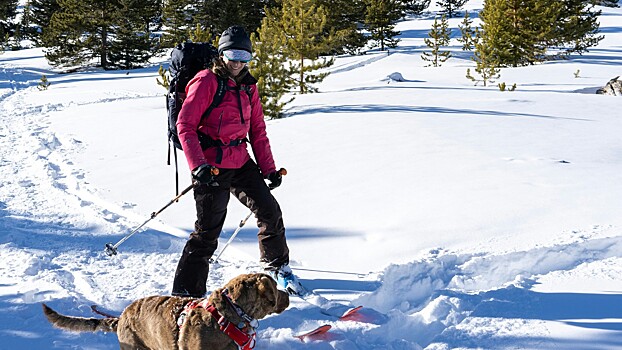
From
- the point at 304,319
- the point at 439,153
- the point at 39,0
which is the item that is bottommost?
the point at 304,319

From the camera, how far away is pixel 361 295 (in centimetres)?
446

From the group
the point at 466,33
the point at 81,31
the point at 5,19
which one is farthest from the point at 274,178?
the point at 5,19

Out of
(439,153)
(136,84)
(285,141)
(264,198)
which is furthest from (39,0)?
(264,198)

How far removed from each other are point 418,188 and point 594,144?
3.90 meters

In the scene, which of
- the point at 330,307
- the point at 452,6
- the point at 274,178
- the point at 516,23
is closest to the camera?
the point at 330,307

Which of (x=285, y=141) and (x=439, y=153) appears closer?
(x=439, y=153)

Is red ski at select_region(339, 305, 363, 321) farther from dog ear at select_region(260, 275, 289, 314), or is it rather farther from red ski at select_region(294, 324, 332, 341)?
dog ear at select_region(260, 275, 289, 314)

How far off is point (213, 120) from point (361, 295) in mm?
1859

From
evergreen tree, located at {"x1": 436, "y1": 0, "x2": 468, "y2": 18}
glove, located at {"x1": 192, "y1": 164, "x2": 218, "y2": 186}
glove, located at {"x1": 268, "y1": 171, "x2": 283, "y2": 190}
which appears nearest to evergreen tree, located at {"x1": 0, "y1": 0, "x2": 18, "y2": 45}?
evergreen tree, located at {"x1": 436, "y1": 0, "x2": 468, "y2": 18}

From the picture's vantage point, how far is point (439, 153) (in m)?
8.76

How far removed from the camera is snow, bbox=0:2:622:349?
3781 mm

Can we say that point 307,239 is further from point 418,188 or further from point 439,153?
point 439,153

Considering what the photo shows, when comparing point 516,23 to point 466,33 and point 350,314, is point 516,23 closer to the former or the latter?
point 466,33

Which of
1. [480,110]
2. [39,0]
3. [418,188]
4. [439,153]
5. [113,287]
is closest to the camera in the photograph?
[113,287]
